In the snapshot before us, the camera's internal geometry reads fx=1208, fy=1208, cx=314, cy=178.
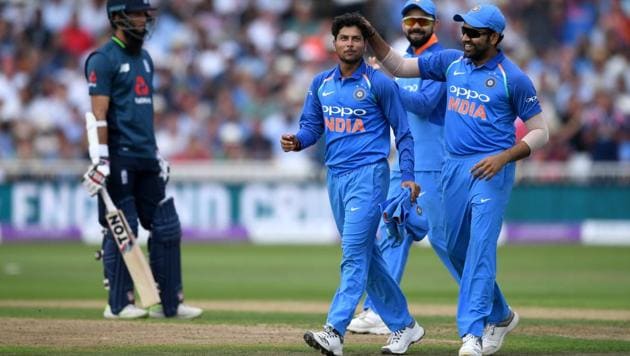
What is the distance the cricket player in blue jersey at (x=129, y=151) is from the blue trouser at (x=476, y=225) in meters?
3.24

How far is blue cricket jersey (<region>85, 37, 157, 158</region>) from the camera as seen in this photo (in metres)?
10.4

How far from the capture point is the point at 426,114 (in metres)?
9.70

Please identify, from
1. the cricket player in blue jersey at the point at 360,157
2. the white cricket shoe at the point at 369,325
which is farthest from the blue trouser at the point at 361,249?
the white cricket shoe at the point at 369,325

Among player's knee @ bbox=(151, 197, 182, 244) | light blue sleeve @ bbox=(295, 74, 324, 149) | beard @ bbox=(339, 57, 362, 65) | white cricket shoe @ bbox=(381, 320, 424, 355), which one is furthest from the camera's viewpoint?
player's knee @ bbox=(151, 197, 182, 244)

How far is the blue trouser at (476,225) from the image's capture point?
811 centimetres

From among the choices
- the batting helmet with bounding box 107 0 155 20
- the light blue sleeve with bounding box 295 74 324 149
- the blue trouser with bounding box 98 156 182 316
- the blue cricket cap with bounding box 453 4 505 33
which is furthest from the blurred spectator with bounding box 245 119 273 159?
the blue cricket cap with bounding box 453 4 505 33

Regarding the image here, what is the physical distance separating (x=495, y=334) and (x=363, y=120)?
71.2 inches

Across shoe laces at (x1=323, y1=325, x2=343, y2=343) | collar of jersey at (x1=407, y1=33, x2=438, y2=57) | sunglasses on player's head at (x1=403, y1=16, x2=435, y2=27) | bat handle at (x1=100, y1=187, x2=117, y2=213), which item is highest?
sunglasses on player's head at (x1=403, y1=16, x2=435, y2=27)

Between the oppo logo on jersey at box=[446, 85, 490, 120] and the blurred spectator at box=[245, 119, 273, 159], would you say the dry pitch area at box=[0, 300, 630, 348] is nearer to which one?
the oppo logo on jersey at box=[446, 85, 490, 120]

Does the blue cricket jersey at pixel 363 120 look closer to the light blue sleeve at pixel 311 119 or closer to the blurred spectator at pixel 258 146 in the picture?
the light blue sleeve at pixel 311 119

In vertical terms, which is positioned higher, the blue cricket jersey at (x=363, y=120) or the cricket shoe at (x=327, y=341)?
the blue cricket jersey at (x=363, y=120)

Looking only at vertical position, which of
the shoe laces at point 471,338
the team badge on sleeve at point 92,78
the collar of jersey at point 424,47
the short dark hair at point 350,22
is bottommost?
the shoe laces at point 471,338

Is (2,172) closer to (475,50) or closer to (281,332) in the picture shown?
(281,332)

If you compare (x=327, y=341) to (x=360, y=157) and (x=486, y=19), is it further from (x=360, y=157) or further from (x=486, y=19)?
(x=486, y=19)
